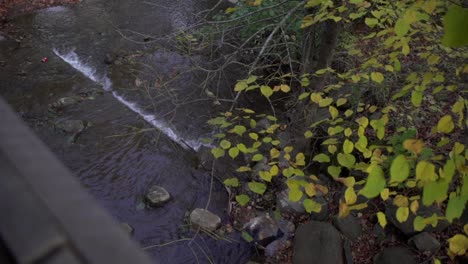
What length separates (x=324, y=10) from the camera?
2.91m

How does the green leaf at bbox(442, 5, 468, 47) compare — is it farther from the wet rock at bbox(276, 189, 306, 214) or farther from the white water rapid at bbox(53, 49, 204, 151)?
the white water rapid at bbox(53, 49, 204, 151)

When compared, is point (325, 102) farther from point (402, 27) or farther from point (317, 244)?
point (317, 244)

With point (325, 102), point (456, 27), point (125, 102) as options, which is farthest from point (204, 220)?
point (456, 27)

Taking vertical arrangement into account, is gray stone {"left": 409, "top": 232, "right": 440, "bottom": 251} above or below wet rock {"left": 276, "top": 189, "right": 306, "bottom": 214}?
above

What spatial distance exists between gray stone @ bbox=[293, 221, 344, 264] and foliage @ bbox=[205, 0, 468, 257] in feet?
1.25

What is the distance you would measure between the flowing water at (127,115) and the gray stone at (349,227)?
1172 millimetres

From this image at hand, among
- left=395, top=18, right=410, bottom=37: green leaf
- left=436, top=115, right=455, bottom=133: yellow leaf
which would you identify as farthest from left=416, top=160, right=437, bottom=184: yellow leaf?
left=395, top=18, right=410, bottom=37: green leaf

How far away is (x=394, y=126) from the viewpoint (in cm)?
450

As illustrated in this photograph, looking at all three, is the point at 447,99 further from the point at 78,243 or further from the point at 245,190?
the point at 78,243

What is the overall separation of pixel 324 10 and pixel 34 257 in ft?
9.96

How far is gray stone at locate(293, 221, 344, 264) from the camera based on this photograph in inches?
135

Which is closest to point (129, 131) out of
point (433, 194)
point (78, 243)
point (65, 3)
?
point (433, 194)

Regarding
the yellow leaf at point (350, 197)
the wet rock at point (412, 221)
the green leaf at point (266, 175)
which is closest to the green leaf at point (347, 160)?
the yellow leaf at point (350, 197)

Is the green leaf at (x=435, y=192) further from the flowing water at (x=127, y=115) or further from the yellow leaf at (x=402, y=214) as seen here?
the flowing water at (x=127, y=115)
